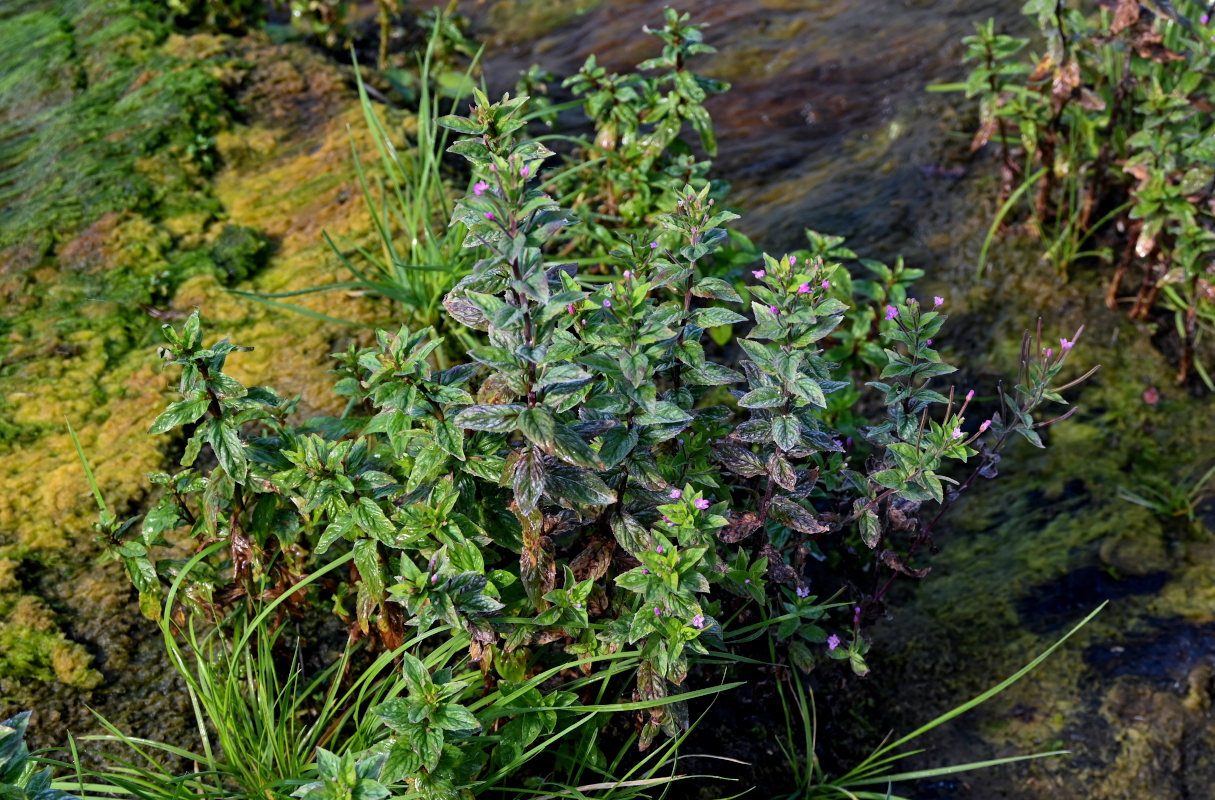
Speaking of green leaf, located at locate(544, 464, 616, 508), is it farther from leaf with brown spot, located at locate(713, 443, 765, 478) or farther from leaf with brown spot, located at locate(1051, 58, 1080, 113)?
leaf with brown spot, located at locate(1051, 58, 1080, 113)

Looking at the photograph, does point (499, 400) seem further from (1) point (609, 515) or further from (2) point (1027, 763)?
(2) point (1027, 763)

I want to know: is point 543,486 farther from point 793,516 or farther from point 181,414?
point 181,414

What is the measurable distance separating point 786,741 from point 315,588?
4.43 feet

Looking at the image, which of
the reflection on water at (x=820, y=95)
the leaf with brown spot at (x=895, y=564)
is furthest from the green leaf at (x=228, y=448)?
the reflection on water at (x=820, y=95)

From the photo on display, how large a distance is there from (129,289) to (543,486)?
2.15 m

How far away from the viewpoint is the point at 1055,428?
127 inches

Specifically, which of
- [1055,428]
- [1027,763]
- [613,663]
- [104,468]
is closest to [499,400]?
[613,663]

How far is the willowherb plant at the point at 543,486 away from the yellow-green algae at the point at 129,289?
374 mm

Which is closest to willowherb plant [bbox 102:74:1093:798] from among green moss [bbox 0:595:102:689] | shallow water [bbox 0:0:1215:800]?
green moss [bbox 0:595:102:689]

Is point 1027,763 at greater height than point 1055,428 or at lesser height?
lesser

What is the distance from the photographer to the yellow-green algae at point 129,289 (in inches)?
91.6

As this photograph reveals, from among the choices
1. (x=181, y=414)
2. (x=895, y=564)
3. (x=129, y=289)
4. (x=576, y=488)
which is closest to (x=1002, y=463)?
(x=895, y=564)

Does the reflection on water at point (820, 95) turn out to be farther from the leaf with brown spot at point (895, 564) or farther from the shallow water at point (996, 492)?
the leaf with brown spot at point (895, 564)

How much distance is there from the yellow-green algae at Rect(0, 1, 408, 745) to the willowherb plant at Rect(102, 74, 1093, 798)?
0.37 metres
